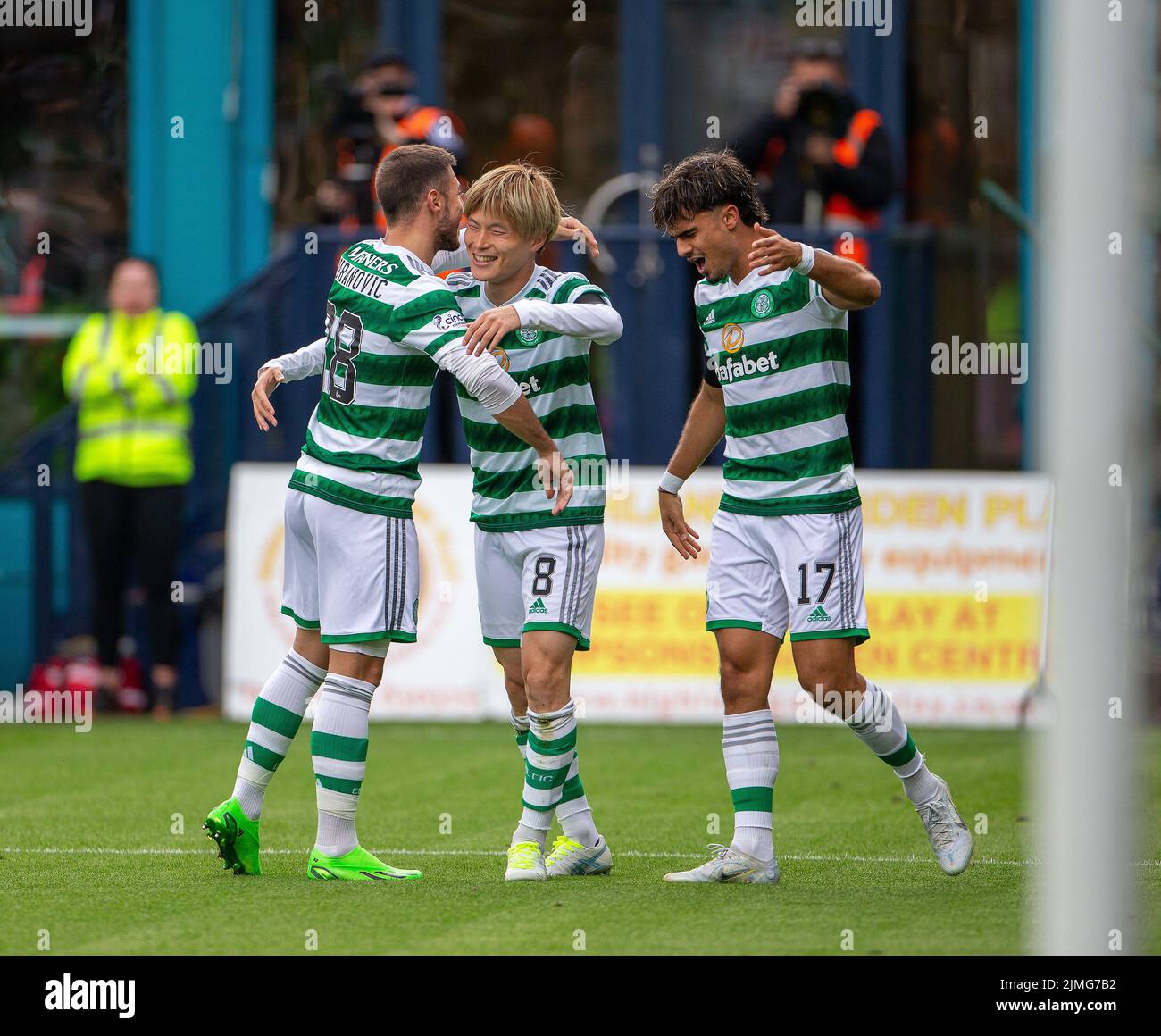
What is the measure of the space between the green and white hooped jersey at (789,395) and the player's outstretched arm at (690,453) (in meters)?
0.27

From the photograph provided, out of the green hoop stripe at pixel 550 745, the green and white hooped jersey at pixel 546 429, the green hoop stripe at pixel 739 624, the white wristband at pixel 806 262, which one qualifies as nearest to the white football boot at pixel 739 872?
the green hoop stripe at pixel 550 745

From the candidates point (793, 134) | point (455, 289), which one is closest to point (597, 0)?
point (793, 134)

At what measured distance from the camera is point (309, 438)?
601 centimetres

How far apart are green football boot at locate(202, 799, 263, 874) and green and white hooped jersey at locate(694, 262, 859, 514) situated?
5.80 feet

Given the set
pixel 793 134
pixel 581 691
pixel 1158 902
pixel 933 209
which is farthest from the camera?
pixel 933 209

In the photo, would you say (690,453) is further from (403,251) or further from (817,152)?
(817,152)

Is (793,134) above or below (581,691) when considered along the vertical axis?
above

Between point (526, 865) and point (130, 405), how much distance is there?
6.09m

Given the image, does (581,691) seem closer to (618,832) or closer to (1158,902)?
(618,832)

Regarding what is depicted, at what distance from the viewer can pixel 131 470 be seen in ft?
36.7

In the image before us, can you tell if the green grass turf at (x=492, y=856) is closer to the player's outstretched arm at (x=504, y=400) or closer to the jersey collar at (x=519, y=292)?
the player's outstretched arm at (x=504, y=400)

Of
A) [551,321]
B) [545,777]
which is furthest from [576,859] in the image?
[551,321]

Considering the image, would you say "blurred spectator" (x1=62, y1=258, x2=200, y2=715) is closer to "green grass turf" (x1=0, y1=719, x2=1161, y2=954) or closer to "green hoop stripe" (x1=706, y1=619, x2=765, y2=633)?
"green grass turf" (x1=0, y1=719, x2=1161, y2=954)
